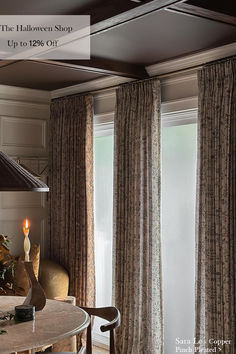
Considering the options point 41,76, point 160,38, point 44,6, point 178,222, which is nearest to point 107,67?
point 160,38

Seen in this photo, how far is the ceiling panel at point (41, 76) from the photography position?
16.3ft

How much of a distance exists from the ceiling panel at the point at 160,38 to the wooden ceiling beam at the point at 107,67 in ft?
0.23

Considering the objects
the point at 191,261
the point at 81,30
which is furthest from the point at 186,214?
the point at 81,30

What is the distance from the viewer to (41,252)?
616cm

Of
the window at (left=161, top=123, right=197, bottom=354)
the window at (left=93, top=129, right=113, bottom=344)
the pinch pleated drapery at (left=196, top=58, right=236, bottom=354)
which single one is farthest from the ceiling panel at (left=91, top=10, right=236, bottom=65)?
the window at (left=93, top=129, right=113, bottom=344)

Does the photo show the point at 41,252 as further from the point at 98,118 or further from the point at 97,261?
the point at 98,118

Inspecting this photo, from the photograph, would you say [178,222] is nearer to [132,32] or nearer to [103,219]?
[103,219]

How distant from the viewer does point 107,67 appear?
4609 mm

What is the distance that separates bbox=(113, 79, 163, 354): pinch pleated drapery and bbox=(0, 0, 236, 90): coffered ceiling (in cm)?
38

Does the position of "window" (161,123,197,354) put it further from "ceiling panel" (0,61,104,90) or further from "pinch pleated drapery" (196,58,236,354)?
"ceiling panel" (0,61,104,90)

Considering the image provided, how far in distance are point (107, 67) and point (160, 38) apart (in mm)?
744

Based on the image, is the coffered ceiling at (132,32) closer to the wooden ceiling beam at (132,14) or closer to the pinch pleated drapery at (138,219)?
the wooden ceiling beam at (132,14)

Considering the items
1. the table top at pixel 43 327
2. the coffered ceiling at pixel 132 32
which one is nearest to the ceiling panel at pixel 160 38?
the coffered ceiling at pixel 132 32

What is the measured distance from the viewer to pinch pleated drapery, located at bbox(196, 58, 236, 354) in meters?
4.01
